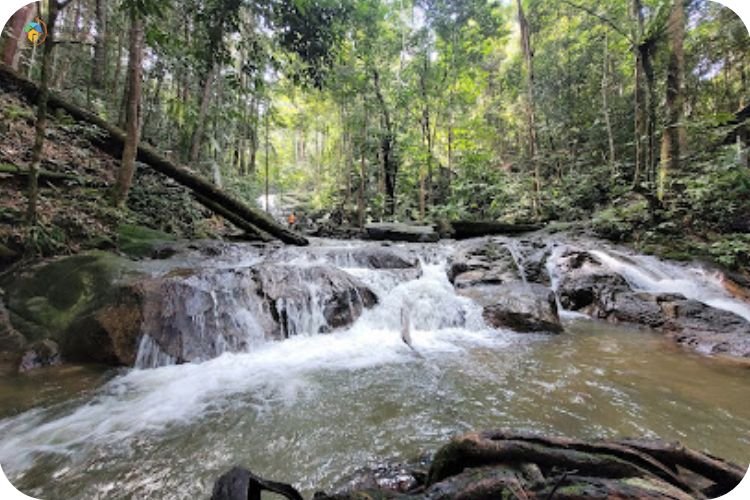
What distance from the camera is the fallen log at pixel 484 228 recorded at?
10.5 meters

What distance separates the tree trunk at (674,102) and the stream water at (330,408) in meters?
4.63

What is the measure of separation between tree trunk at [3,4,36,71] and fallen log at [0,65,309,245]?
3.15 metres

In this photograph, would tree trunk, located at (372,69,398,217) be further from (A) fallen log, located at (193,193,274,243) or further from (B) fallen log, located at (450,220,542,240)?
(A) fallen log, located at (193,193,274,243)

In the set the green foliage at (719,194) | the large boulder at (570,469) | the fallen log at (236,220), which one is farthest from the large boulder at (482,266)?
the large boulder at (570,469)

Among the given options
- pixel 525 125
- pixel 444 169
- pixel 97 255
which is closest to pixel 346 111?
pixel 444 169

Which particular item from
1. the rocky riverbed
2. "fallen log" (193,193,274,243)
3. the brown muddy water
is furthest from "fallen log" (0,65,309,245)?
the brown muddy water

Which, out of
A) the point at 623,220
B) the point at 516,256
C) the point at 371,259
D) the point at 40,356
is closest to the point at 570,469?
the point at 40,356

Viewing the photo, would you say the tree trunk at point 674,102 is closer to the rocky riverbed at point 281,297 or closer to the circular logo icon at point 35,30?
the rocky riverbed at point 281,297

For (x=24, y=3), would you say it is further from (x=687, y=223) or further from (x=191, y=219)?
(x=687, y=223)

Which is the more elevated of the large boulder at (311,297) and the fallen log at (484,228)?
the fallen log at (484,228)

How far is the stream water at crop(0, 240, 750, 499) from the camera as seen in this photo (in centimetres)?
212

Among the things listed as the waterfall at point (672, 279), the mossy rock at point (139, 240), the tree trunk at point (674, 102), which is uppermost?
the tree trunk at point (674, 102)

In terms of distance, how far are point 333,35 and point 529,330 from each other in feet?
17.4

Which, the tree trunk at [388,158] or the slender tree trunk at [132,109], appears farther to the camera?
the tree trunk at [388,158]
